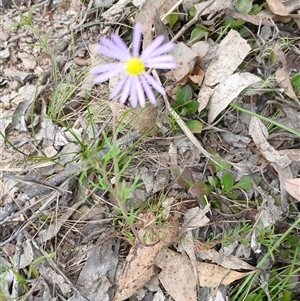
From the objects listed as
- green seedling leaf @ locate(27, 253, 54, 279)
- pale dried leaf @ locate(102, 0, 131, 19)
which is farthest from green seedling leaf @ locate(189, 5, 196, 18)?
green seedling leaf @ locate(27, 253, 54, 279)

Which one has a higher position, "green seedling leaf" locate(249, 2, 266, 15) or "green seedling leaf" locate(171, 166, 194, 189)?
"green seedling leaf" locate(249, 2, 266, 15)

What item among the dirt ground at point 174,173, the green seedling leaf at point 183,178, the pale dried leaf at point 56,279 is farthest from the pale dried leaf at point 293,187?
the pale dried leaf at point 56,279

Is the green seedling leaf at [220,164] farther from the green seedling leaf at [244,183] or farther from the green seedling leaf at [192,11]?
the green seedling leaf at [192,11]

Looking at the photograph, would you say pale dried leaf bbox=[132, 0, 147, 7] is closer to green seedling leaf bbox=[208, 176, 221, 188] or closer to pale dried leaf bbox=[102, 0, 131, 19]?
pale dried leaf bbox=[102, 0, 131, 19]

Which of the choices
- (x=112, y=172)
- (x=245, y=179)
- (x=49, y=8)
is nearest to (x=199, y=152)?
(x=245, y=179)

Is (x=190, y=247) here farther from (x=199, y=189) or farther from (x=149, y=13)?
(x=149, y=13)

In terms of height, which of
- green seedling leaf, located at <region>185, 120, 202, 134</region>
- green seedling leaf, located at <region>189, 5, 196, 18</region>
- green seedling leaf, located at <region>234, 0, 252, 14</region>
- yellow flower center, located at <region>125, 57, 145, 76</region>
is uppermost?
yellow flower center, located at <region>125, 57, 145, 76</region>

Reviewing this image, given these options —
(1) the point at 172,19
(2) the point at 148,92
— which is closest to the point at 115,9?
(1) the point at 172,19
